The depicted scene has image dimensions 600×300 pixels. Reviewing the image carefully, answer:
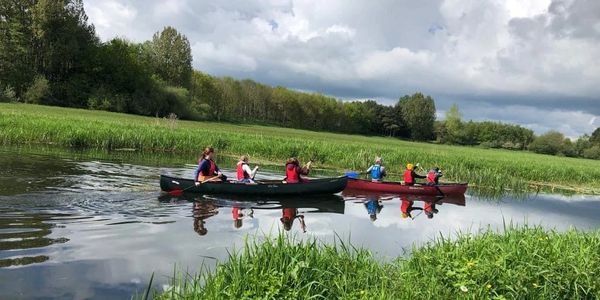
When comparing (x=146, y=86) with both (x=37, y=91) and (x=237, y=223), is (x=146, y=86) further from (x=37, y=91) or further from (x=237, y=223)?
(x=237, y=223)

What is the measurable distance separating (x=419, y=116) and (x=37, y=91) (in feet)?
338

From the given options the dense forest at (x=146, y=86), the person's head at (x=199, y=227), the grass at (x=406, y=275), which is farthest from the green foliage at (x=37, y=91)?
the grass at (x=406, y=275)

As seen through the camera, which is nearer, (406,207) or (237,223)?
(237,223)

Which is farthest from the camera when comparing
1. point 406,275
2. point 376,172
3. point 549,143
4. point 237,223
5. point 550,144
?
point 549,143

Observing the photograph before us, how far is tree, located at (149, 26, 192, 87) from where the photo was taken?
86.7m

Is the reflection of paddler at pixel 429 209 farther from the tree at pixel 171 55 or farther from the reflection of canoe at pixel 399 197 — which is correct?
the tree at pixel 171 55

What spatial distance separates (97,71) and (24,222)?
66.6m

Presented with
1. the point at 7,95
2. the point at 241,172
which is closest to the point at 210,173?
the point at 241,172

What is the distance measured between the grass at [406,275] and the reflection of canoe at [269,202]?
7.88m

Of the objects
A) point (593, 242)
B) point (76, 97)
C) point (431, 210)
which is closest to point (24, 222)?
point (593, 242)

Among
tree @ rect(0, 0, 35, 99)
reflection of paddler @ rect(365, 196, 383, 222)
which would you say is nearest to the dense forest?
tree @ rect(0, 0, 35, 99)

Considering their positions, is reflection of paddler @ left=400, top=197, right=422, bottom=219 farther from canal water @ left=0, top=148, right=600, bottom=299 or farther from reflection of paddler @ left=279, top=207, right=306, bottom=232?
reflection of paddler @ left=279, top=207, right=306, bottom=232

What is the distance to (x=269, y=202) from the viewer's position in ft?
55.8

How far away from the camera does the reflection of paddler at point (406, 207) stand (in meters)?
17.1
